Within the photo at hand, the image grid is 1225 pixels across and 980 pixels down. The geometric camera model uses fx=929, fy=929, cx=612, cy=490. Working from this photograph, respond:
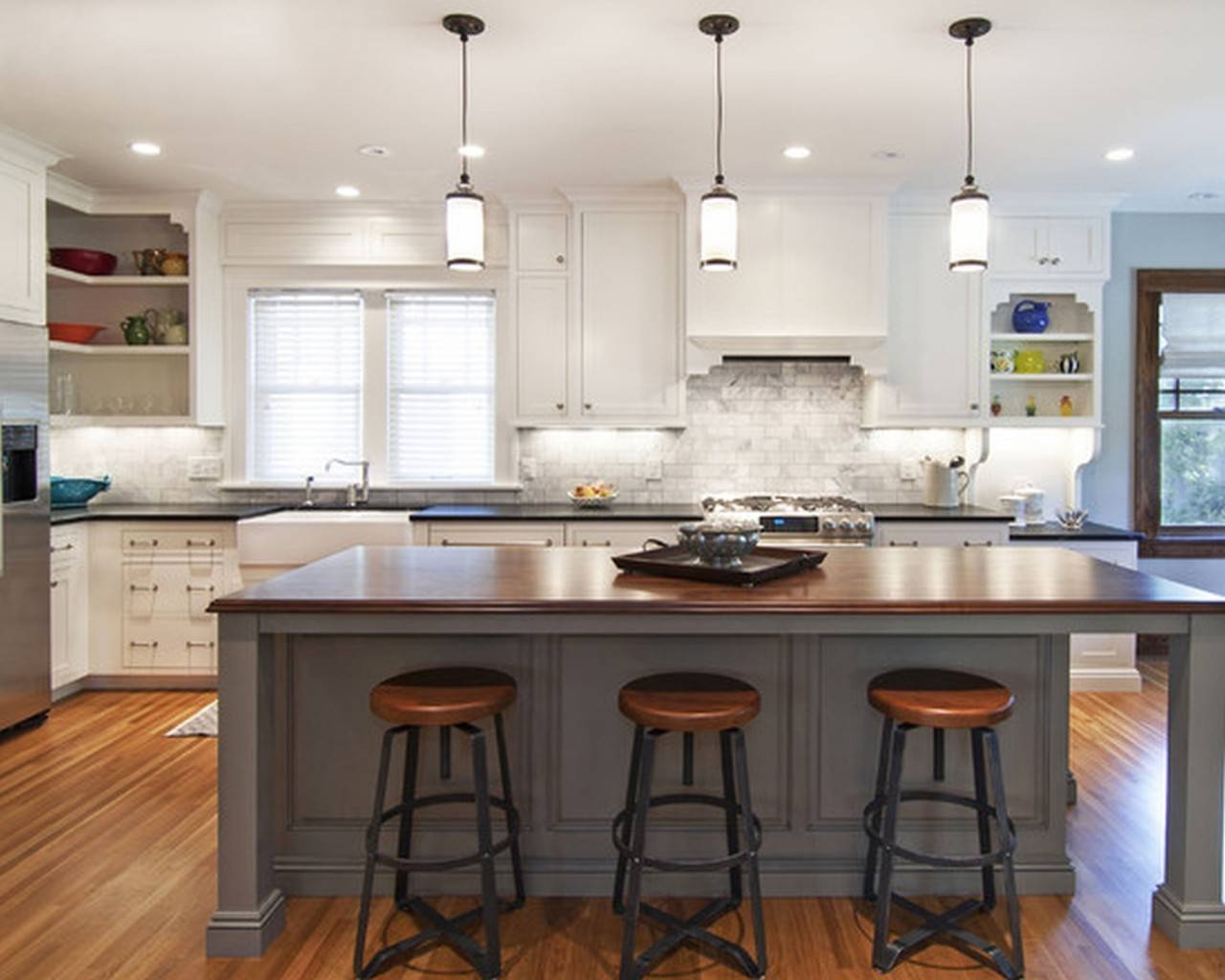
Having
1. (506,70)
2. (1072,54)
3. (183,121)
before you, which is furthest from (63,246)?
(1072,54)

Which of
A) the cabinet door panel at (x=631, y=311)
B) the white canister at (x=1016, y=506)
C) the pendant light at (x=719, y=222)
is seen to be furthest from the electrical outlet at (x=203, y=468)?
the white canister at (x=1016, y=506)

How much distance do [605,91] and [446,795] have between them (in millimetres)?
2734

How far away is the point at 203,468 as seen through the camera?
551cm

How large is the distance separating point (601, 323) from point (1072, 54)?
2.58 meters

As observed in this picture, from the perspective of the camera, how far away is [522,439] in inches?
218

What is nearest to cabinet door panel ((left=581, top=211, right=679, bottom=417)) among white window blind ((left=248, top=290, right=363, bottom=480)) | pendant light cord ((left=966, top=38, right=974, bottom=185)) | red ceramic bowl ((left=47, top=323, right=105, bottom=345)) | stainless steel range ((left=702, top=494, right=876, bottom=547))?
stainless steel range ((left=702, top=494, right=876, bottom=547))

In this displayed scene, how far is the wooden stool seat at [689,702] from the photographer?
2.23m

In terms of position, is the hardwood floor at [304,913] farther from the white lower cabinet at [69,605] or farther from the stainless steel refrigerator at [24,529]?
the white lower cabinet at [69,605]

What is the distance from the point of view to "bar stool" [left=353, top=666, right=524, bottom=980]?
2264 millimetres

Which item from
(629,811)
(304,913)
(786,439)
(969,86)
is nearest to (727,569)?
(629,811)

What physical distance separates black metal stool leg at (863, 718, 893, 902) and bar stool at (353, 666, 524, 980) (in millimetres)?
991

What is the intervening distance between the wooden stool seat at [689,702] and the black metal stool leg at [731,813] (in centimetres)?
10

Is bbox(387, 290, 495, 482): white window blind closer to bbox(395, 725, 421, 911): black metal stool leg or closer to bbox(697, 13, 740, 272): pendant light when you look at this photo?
bbox(697, 13, 740, 272): pendant light

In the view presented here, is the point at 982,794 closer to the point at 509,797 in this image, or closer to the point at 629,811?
the point at 629,811
